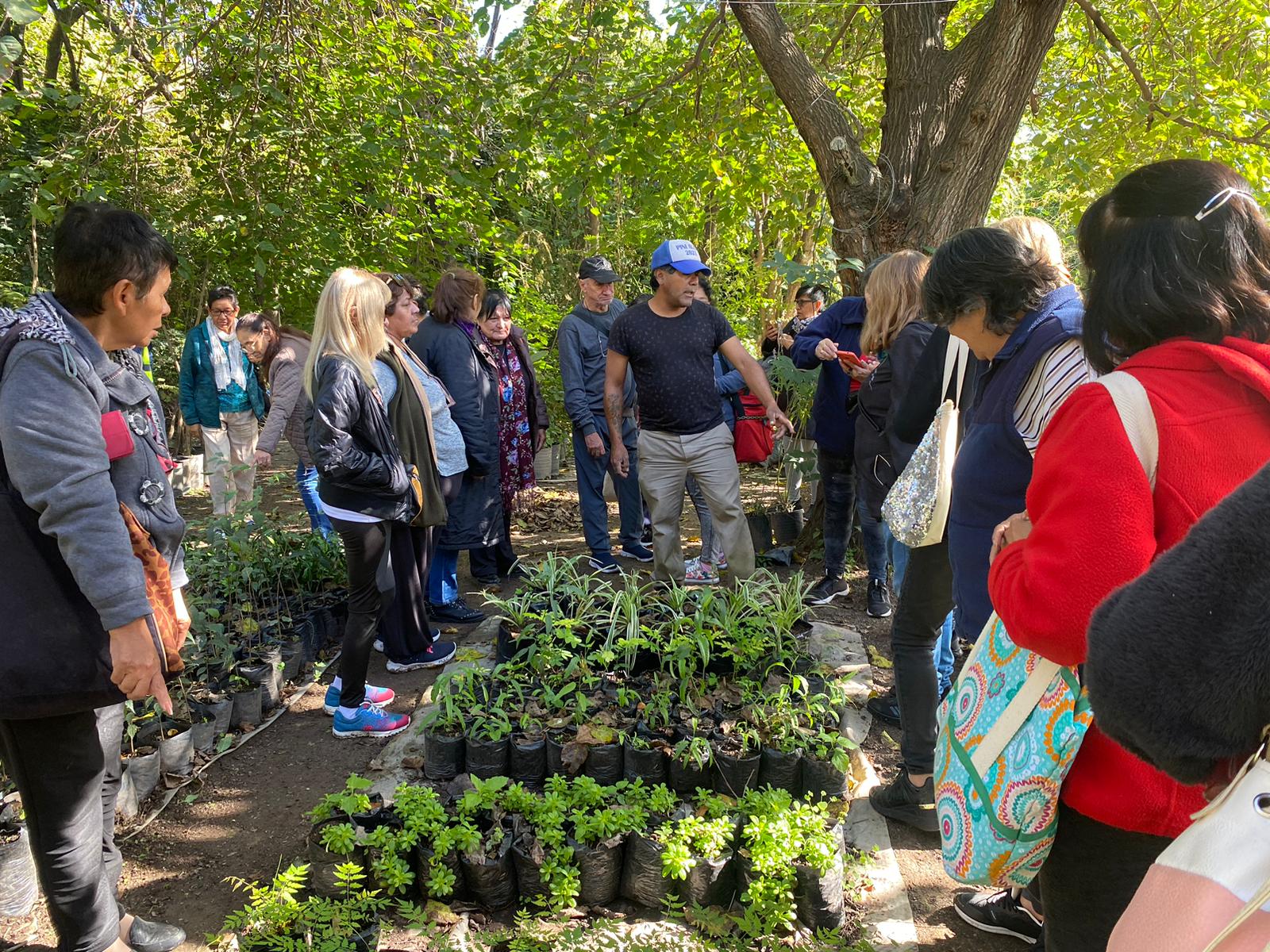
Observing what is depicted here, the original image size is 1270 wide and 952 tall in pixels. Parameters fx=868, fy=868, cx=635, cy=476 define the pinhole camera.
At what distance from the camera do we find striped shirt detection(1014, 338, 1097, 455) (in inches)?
80.4

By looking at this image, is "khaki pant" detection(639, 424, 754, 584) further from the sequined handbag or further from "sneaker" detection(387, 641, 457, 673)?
the sequined handbag

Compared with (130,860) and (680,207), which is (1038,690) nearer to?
(130,860)

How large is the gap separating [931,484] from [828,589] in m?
2.74

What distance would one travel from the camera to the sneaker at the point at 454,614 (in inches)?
205

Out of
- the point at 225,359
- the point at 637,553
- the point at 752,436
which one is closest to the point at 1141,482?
the point at 637,553

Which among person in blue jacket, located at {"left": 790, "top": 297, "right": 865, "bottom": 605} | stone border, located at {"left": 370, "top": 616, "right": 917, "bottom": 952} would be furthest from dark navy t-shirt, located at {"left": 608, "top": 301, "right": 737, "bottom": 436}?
stone border, located at {"left": 370, "top": 616, "right": 917, "bottom": 952}

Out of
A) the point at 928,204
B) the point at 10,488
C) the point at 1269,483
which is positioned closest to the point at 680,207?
the point at 928,204

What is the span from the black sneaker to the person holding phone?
2.40 m

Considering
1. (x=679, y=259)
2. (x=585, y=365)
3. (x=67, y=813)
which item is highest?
(x=679, y=259)

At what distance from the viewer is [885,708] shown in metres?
3.91

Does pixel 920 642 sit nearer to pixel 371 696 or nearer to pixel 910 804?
pixel 910 804

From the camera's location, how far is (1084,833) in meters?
1.50

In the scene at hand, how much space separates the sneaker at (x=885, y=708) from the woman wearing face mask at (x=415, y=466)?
7.20 feet

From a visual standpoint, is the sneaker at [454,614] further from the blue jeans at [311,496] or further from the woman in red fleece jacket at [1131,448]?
the woman in red fleece jacket at [1131,448]
